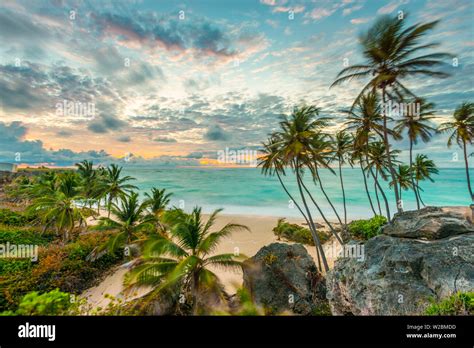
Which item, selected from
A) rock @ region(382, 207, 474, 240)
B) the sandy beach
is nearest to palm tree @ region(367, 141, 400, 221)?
the sandy beach

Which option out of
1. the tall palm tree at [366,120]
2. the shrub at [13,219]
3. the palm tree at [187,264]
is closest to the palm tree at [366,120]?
the tall palm tree at [366,120]

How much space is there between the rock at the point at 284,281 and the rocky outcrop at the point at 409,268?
6.65ft

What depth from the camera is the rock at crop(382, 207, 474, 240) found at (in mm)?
5344

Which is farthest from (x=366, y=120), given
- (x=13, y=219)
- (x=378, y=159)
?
(x=13, y=219)

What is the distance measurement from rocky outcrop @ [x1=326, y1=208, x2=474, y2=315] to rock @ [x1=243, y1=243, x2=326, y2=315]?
6.65 feet

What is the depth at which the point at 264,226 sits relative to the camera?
22312mm

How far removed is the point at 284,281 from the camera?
8.38 m

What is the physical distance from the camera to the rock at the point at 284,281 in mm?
7879

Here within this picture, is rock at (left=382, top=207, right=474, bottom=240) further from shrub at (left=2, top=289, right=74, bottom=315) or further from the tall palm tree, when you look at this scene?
shrub at (left=2, top=289, right=74, bottom=315)

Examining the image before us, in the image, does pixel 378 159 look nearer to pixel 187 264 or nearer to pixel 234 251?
pixel 234 251

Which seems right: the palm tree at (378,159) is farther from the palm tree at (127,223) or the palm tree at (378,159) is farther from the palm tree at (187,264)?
the palm tree at (127,223)
